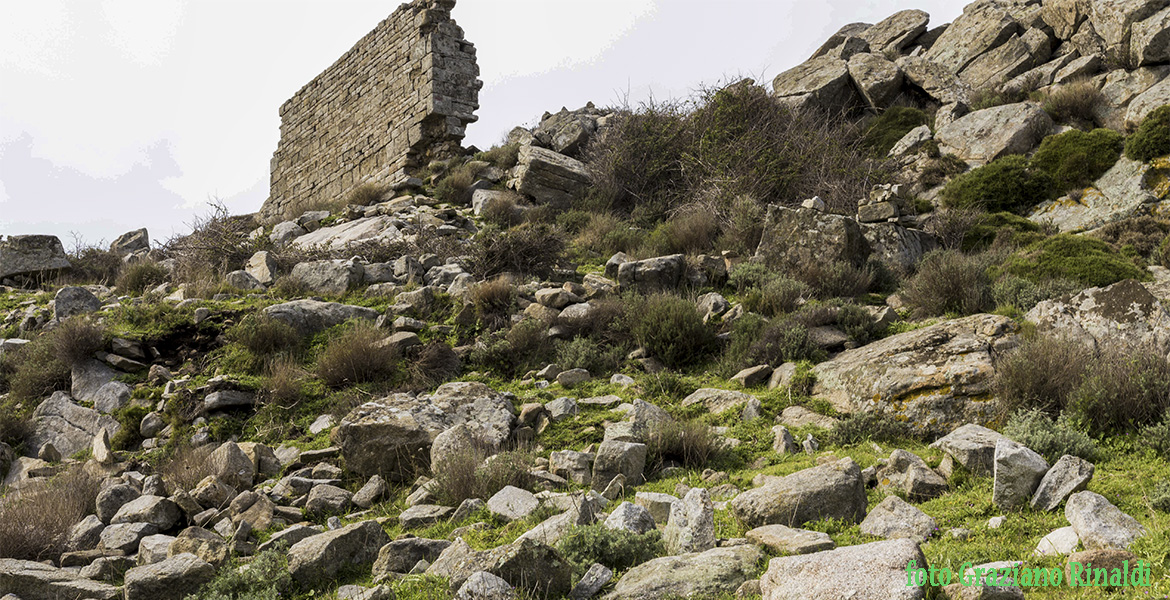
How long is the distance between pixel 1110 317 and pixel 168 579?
7245mm

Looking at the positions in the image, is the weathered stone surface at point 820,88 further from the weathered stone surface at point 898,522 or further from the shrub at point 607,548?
the shrub at point 607,548

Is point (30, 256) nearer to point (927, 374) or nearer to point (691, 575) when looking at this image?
point (691, 575)

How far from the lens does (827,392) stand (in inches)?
251

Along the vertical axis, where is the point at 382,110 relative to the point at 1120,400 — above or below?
above

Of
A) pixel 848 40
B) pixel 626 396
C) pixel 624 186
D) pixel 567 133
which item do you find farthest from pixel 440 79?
pixel 626 396

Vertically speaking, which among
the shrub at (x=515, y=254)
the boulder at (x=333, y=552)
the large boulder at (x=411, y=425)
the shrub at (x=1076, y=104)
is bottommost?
the boulder at (x=333, y=552)

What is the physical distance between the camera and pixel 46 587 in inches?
149

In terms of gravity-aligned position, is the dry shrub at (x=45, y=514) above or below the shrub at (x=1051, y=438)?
above

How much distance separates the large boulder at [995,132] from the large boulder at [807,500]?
452 inches

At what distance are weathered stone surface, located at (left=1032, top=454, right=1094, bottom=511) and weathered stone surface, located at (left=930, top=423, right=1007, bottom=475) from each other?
0.40m

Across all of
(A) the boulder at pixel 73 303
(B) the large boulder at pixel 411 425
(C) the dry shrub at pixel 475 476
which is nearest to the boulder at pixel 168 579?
(C) the dry shrub at pixel 475 476

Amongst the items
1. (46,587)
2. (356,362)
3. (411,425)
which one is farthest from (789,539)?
(356,362)

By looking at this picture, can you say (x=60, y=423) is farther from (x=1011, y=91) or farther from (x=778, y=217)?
(x=1011, y=91)

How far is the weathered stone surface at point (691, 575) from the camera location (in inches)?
125
